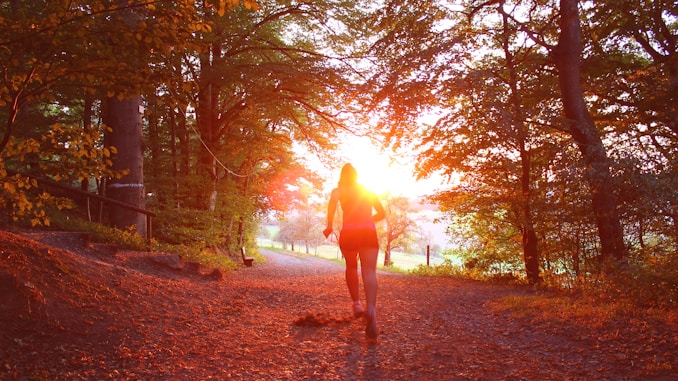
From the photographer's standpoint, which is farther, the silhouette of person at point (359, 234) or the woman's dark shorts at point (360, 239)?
the woman's dark shorts at point (360, 239)

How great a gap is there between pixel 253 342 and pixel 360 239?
1708mm

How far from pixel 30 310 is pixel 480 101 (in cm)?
744

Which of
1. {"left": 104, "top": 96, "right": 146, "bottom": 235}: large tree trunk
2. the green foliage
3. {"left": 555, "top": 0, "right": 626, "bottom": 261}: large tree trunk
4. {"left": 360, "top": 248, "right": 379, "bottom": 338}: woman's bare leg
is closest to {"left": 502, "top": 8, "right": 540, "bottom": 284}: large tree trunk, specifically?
{"left": 555, "top": 0, "right": 626, "bottom": 261}: large tree trunk

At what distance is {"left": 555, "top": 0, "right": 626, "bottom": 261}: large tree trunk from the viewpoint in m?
6.82

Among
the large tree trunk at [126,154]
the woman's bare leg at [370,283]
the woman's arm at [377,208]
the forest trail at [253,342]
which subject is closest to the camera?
the forest trail at [253,342]

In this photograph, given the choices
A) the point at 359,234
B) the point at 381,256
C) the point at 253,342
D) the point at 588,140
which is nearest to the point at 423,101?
the point at 588,140

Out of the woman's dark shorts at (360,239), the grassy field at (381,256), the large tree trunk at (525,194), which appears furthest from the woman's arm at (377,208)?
the grassy field at (381,256)

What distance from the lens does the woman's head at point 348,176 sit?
5.58 m

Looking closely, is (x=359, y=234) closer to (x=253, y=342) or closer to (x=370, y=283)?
(x=370, y=283)

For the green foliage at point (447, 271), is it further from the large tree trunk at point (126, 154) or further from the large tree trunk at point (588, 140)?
the large tree trunk at point (126, 154)

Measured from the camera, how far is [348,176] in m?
5.61

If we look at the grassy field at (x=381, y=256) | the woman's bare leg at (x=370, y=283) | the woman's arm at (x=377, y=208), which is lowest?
the grassy field at (x=381, y=256)

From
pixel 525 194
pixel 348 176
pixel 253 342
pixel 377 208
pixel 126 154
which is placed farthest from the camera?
pixel 525 194

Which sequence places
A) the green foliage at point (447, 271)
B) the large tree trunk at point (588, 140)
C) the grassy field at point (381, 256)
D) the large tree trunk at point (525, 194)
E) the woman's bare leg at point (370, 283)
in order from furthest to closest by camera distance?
the grassy field at point (381, 256)
the green foliage at point (447, 271)
the large tree trunk at point (525, 194)
the large tree trunk at point (588, 140)
the woman's bare leg at point (370, 283)
